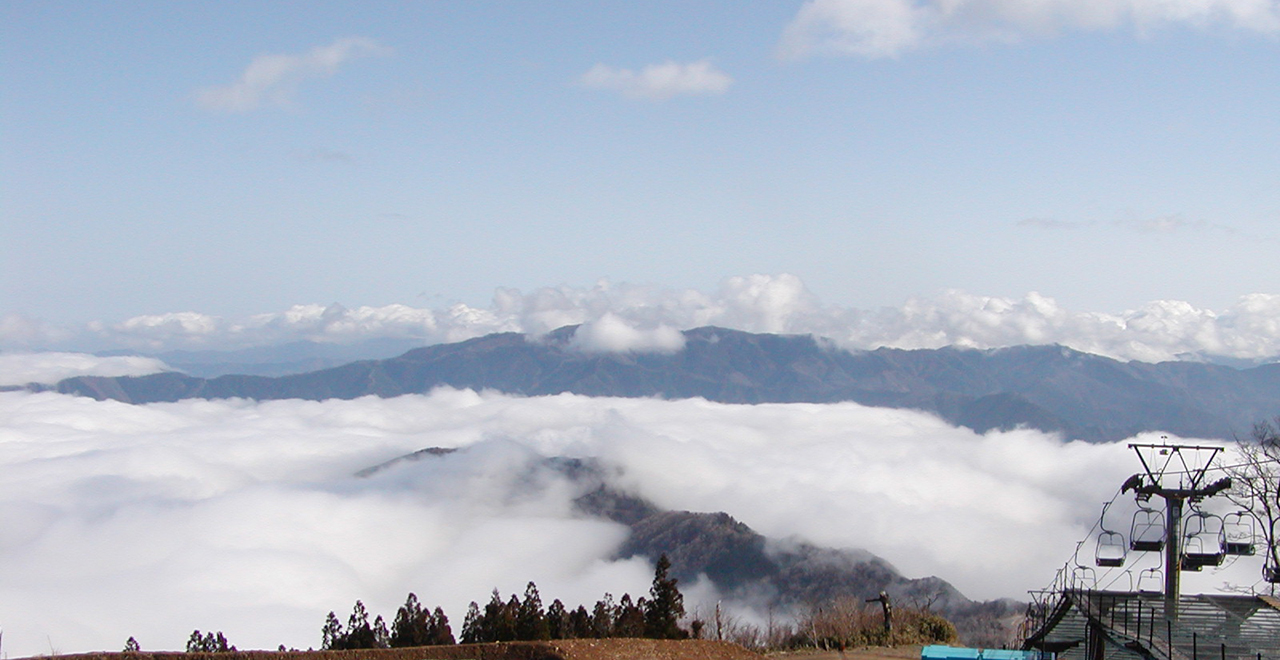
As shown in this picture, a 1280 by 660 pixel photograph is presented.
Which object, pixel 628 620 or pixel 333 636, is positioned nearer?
pixel 628 620

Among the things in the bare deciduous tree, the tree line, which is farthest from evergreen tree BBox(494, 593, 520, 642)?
the bare deciduous tree

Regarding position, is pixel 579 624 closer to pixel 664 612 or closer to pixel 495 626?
pixel 664 612

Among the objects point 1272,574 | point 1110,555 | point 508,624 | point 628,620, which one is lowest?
point 628,620

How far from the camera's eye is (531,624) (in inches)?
1736

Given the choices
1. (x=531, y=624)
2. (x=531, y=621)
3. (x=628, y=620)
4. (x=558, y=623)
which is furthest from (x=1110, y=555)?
(x=558, y=623)

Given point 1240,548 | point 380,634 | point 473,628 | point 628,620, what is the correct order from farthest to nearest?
point 380,634, point 628,620, point 473,628, point 1240,548

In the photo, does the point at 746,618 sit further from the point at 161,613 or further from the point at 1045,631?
the point at 1045,631

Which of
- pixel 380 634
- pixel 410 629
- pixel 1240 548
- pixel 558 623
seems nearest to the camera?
pixel 1240 548

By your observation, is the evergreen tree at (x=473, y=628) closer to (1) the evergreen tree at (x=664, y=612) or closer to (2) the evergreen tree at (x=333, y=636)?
(2) the evergreen tree at (x=333, y=636)

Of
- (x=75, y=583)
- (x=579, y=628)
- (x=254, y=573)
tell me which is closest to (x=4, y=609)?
(x=75, y=583)

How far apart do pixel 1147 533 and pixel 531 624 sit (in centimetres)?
2632

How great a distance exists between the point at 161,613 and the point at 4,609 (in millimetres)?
21045

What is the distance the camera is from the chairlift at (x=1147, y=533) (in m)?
25.7

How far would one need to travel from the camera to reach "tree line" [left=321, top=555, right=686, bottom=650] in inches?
1722
